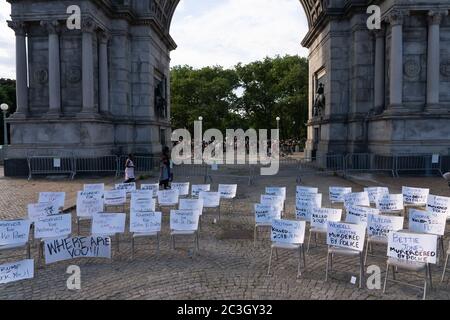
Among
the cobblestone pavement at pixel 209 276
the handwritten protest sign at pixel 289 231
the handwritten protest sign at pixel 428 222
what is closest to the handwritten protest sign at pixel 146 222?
the cobblestone pavement at pixel 209 276

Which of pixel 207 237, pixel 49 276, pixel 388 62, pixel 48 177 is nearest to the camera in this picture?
pixel 49 276

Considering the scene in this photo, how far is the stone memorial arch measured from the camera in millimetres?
21562

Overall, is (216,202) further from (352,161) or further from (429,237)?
(352,161)

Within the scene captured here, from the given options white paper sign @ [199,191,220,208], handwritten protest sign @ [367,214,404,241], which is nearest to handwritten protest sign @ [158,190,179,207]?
white paper sign @ [199,191,220,208]

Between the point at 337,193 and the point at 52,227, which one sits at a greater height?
the point at 337,193

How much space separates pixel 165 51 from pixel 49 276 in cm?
2886

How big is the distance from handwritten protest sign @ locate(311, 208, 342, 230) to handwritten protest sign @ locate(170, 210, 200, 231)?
255 cm

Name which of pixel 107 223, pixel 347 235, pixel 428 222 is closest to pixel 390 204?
pixel 428 222

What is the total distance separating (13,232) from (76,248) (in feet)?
3.86

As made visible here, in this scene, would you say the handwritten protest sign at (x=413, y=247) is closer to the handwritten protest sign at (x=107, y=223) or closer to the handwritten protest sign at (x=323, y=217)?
the handwritten protest sign at (x=323, y=217)

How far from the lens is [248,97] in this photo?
6850 centimetres

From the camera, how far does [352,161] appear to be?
2369 centimetres

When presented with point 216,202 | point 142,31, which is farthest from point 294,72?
point 216,202

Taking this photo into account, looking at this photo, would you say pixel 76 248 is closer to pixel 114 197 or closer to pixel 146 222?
pixel 146 222
